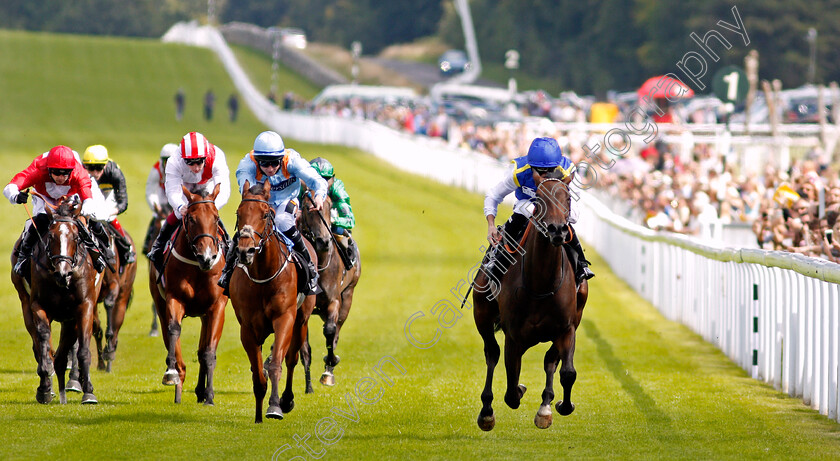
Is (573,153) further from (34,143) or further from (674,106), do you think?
(34,143)

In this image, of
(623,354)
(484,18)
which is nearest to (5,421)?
(623,354)

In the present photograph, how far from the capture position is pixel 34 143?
4128cm

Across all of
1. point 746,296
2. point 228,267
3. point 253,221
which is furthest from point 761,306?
point 253,221

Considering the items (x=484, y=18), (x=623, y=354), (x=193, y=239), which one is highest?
(x=484, y=18)

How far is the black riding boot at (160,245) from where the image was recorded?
33.1 ft

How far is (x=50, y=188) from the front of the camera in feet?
32.5

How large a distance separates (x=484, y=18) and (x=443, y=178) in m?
37.9

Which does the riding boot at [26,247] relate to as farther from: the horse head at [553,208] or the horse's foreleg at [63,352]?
the horse head at [553,208]

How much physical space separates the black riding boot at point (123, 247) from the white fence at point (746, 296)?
5696mm

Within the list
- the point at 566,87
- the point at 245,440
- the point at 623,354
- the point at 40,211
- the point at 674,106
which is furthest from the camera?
the point at 566,87

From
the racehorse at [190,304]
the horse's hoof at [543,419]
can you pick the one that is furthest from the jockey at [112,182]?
the horse's hoof at [543,419]

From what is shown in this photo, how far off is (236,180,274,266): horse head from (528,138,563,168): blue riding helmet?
182cm

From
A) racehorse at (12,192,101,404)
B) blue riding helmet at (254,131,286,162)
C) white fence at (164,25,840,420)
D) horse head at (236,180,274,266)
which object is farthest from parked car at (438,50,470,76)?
racehorse at (12,192,101,404)

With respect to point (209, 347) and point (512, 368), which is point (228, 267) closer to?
point (209, 347)
